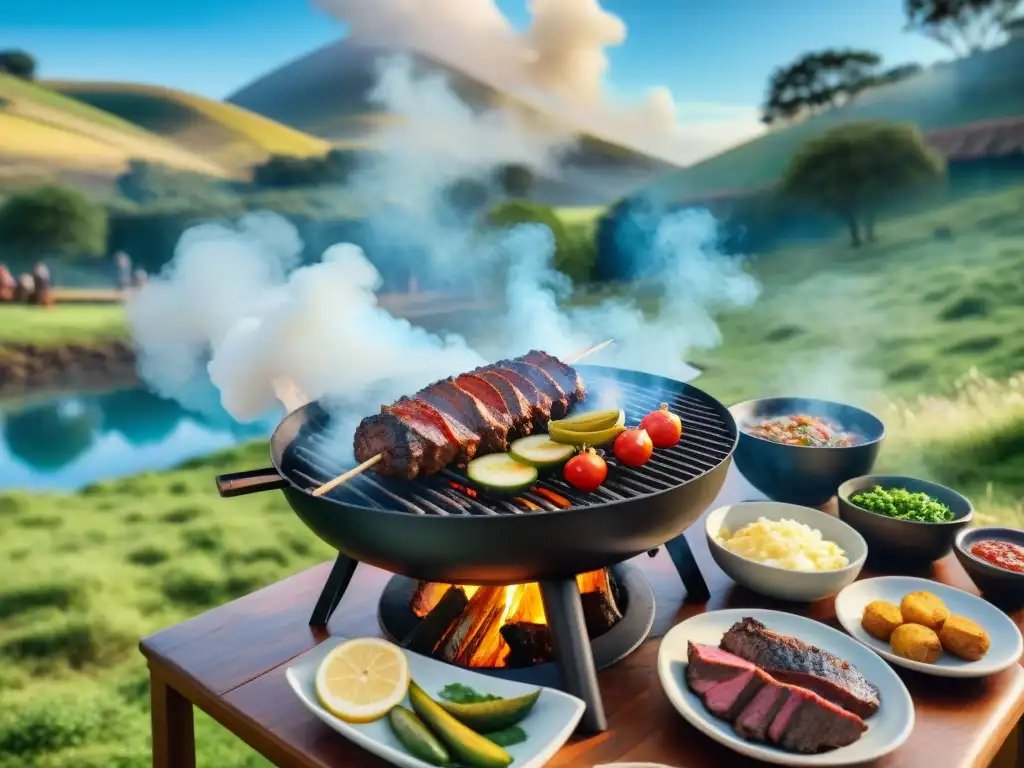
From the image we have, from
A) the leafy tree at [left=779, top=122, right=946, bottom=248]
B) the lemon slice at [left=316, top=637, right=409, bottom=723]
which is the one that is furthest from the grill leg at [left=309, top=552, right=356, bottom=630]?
the leafy tree at [left=779, top=122, right=946, bottom=248]

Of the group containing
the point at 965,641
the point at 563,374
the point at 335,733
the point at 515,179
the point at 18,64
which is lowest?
the point at 335,733

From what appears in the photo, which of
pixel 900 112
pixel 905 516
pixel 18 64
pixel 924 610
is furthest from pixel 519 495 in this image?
pixel 900 112

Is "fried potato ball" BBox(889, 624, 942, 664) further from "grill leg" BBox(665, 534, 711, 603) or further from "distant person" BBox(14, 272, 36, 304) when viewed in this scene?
"distant person" BBox(14, 272, 36, 304)

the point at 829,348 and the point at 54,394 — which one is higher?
the point at 829,348

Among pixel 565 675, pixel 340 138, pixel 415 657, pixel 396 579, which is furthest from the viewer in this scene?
pixel 340 138

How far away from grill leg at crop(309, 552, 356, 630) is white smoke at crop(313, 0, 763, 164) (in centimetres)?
733

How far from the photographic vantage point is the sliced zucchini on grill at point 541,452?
239 centimetres

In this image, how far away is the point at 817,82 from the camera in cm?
920

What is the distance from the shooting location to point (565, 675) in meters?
2.16

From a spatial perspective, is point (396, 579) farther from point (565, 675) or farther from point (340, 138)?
point (340, 138)

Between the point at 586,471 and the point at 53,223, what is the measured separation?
7059 millimetres

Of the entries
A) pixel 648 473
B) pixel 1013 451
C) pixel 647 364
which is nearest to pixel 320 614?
pixel 648 473

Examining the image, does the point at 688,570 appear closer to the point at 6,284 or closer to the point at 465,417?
the point at 465,417

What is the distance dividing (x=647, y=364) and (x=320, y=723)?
346 centimetres
